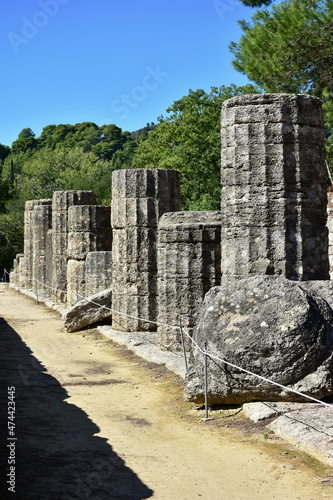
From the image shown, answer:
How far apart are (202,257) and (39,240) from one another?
14.7m

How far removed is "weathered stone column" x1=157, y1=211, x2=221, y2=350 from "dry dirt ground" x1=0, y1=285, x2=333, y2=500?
1074 millimetres

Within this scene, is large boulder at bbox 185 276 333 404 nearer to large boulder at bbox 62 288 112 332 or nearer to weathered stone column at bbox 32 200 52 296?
large boulder at bbox 62 288 112 332

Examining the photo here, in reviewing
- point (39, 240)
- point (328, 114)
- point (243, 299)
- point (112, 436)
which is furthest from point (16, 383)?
point (39, 240)

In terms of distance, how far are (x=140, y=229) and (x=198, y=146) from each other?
18.7 metres

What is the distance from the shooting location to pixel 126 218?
14.5m

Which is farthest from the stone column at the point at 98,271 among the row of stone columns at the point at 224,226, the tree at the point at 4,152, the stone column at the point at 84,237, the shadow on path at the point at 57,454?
the tree at the point at 4,152

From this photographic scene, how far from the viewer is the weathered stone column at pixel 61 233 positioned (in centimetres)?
2063

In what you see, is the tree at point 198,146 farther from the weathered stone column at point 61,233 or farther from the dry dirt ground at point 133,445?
the dry dirt ground at point 133,445

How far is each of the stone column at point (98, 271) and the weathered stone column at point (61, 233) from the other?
388cm

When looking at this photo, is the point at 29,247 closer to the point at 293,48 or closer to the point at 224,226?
the point at 293,48

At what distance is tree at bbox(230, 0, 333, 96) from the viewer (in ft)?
57.1

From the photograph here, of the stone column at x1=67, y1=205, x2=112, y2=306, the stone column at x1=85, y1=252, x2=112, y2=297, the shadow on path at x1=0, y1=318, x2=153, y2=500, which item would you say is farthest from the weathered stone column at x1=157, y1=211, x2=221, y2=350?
the stone column at x1=67, y1=205, x2=112, y2=306

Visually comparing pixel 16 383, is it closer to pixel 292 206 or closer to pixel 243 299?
pixel 243 299

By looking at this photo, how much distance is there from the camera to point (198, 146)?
32.5 metres
